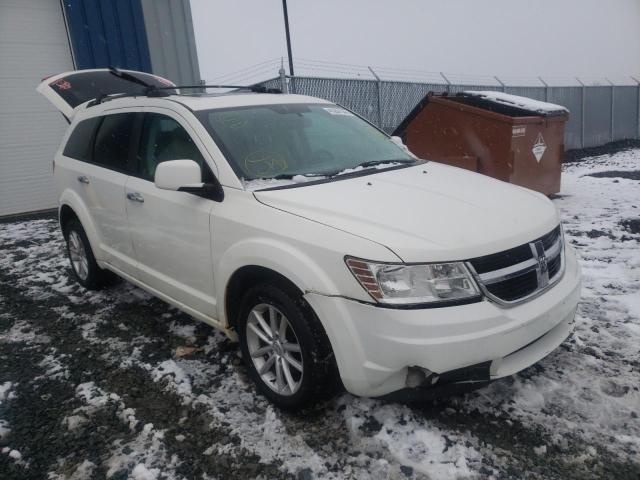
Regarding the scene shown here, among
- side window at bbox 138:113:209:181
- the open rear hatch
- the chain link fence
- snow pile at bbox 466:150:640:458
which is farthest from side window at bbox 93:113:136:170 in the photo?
the chain link fence

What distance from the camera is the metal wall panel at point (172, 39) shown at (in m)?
10.0

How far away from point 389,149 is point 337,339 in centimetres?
A: 186

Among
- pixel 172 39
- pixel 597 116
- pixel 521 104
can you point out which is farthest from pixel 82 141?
pixel 597 116

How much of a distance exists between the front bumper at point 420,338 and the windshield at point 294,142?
1044mm

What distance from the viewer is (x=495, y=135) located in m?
6.83

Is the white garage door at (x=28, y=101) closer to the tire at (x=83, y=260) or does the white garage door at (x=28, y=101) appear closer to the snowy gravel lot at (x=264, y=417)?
the tire at (x=83, y=260)

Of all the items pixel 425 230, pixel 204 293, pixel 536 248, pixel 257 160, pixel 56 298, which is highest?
pixel 257 160

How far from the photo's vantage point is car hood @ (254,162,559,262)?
7.20ft

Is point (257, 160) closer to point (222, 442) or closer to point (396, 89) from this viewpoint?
point (222, 442)

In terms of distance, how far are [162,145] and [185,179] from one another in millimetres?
787

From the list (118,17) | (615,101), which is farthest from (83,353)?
(615,101)

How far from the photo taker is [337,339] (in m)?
2.25

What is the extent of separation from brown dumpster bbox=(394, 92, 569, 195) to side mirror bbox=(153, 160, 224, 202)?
4796 millimetres

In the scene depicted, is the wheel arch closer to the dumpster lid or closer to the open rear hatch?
the open rear hatch
